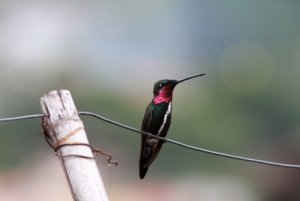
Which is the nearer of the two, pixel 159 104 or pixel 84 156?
pixel 84 156

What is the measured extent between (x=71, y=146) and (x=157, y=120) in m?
0.61

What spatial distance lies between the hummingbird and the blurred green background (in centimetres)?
325

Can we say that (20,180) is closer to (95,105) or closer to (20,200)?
(20,200)

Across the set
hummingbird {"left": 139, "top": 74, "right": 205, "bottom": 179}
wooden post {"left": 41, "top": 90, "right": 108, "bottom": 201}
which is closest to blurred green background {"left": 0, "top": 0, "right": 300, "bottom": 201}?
hummingbird {"left": 139, "top": 74, "right": 205, "bottom": 179}

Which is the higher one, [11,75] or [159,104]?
[159,104]

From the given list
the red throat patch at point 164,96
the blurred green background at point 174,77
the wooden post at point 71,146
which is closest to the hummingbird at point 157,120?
the red throat patch at point 164,96

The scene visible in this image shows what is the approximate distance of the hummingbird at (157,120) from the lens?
2508 mm

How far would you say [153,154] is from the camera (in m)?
2.50

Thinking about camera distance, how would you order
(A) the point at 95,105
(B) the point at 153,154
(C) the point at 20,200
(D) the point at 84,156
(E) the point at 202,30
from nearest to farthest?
1. (D) the point at 84,156
2. (B) the point at 153,154
3. (C) the point at 20,200
4. (A) the point at 95,105
5. (E) the point at 202,30

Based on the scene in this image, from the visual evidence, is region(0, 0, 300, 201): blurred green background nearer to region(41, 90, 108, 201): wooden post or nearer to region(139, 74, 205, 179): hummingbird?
region(139, 74, 205, 179): hummingbird

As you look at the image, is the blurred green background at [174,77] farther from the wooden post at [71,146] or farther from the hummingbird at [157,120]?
the wooden post at [71,146]

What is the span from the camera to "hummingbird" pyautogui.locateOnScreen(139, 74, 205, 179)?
8.23ft

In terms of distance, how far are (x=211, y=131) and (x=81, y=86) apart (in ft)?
3.85

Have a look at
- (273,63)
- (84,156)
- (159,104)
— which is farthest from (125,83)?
(84,156)
